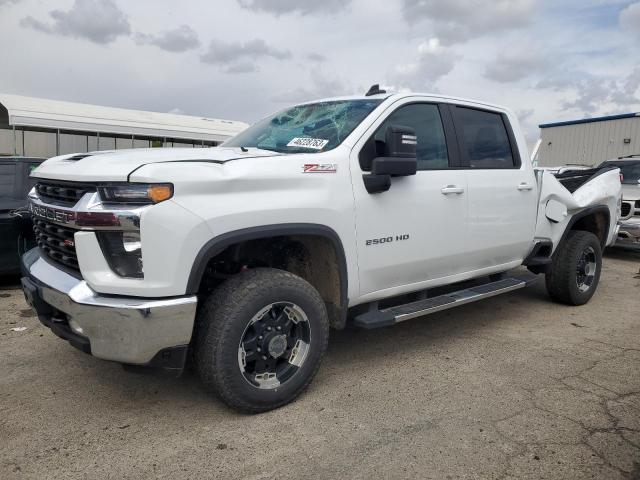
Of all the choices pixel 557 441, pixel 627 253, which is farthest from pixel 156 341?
pixel 627 253

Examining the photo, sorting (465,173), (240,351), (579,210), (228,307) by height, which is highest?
(465,173)

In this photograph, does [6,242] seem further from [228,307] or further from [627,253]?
[627,253]

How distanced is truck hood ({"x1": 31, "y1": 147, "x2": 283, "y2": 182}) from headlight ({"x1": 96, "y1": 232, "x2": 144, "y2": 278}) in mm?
283

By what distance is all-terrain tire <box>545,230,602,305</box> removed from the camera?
5.40 m

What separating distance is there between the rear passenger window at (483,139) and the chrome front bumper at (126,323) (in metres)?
2.64

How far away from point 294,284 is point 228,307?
0.43 meters

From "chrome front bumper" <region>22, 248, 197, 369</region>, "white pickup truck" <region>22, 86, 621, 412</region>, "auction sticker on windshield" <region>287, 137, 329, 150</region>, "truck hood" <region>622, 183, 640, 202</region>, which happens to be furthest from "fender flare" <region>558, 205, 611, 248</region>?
"chrome front bumper" <region>22, 248, 197, 369</region>

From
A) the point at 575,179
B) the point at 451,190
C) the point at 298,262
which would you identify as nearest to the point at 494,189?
the point at 451,190

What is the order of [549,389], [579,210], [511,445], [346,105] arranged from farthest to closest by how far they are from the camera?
1. [579,210]
2. [346,105]
3. [549,389]
4. [511,445]

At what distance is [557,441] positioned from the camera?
2.80 m

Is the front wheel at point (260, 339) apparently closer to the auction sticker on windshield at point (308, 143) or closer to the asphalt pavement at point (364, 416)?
the asphalt pavement at point (364, 416)

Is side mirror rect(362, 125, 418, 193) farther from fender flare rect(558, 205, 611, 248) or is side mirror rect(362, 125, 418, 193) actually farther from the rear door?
fender flare rect(558, 205, 611, 248)

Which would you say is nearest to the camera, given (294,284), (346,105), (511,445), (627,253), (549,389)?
(511,445)

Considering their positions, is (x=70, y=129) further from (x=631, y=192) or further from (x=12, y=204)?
(x=631, y=192)
